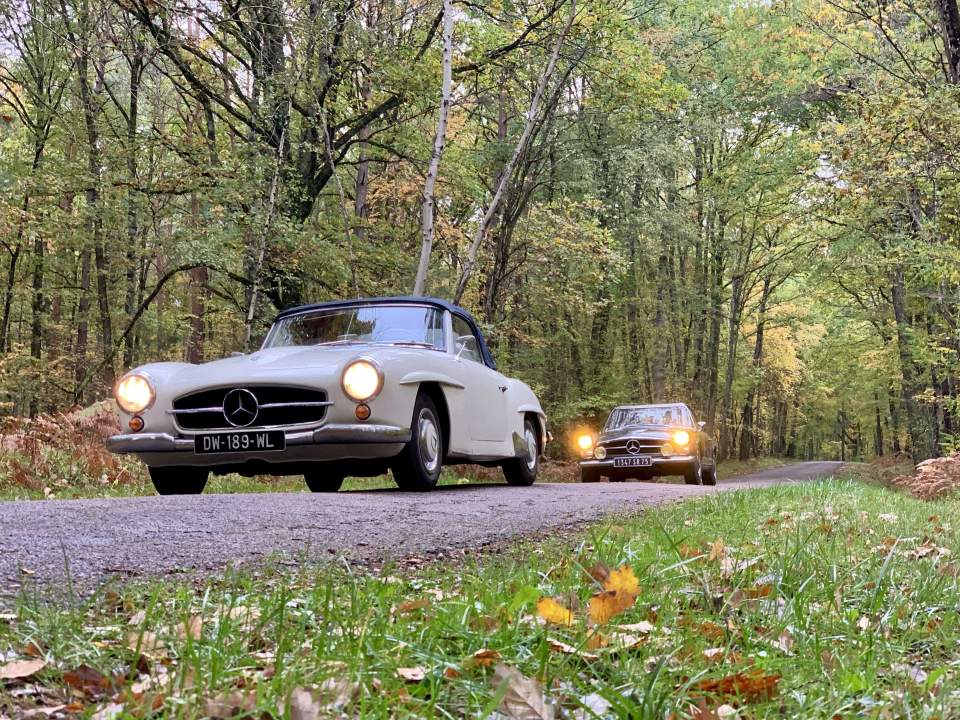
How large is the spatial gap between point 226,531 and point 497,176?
648 inches

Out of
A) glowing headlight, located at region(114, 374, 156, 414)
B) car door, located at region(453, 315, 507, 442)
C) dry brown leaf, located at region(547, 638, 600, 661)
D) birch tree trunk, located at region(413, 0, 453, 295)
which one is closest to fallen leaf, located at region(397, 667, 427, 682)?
dry brown leaf, located at region(547, 638, 600, 661)

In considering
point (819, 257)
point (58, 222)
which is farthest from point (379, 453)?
Answer: point (819, 257)

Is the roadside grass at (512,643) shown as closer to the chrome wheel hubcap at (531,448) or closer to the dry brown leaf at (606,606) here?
the dry brown leaf at (606,606)

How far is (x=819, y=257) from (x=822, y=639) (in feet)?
69.8

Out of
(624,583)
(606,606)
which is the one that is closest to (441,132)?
(624,583)

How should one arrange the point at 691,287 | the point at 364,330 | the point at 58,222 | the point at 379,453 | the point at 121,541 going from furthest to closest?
the point at 691,287 → the point at 58,222 → the point at 364,330 → the point at 379,453 → the point at 121,541

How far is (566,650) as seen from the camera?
1.83 meters

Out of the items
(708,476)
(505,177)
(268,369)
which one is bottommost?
(708,476)

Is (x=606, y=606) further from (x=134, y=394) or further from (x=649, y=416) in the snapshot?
(x=649, y=416)

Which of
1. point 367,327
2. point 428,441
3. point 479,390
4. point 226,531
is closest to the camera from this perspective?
point 226,531

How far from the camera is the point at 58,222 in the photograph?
16734 mm

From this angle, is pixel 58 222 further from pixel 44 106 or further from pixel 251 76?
pixel 251 76

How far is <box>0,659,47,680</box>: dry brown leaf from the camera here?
1.52 meters

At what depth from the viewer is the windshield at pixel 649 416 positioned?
1427 cm
